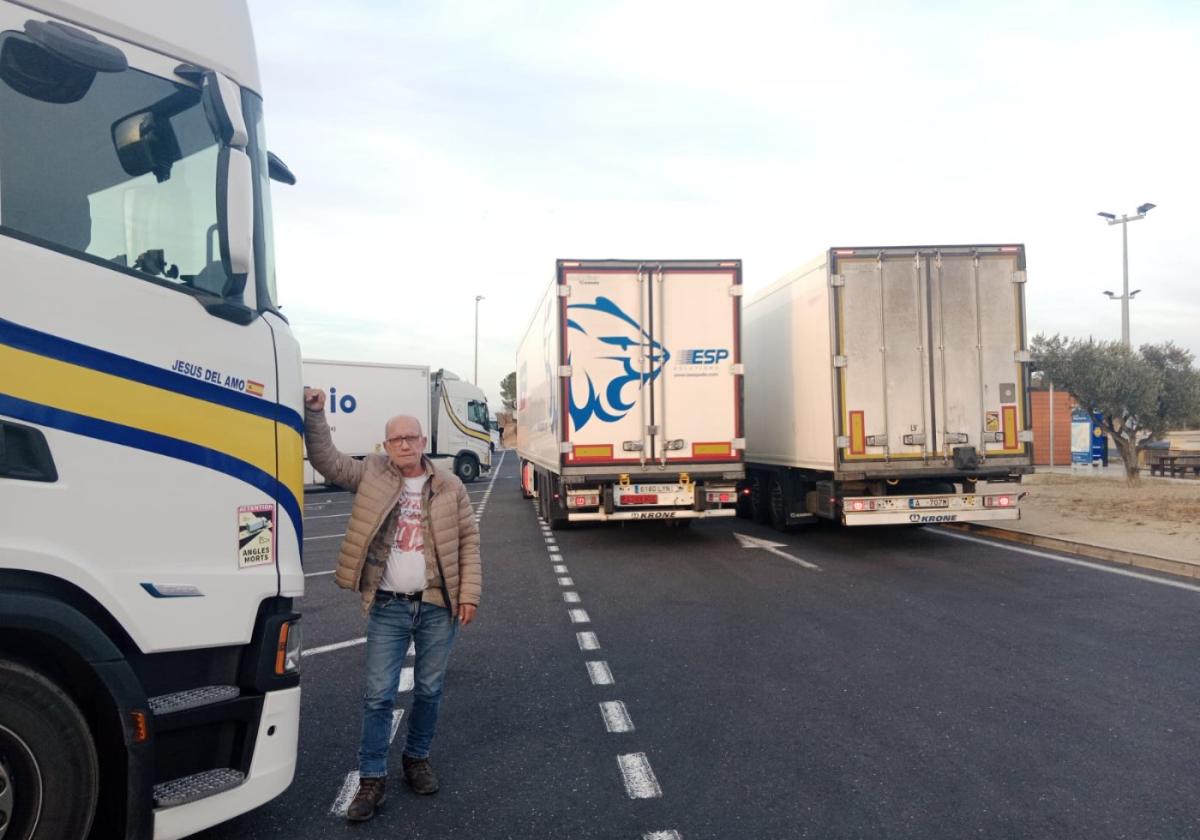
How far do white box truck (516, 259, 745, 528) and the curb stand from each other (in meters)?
3.94

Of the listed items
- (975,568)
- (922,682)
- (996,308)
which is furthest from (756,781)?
(996,308)

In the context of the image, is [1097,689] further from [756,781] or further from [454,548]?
[454,548]

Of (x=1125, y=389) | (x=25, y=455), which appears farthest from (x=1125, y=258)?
(x=25, y=455)

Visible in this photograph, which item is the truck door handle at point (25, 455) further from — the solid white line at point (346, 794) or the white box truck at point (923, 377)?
the white box truck at point (923, 377)

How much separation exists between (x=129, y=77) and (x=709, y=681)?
4564mm

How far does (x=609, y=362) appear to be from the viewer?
11.8 m

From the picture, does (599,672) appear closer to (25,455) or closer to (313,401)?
(313,401)

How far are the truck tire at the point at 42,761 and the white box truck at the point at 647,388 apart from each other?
9033 millimetres

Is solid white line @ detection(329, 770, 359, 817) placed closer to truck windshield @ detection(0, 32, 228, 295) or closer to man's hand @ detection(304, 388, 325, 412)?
man's hand @ detection(304, 388, 325, 412)

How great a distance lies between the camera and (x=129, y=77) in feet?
10.3

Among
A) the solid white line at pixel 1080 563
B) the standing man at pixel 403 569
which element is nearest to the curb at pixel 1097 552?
the solid white line at pixel 1080 563

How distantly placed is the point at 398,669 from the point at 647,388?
A: 8.15 metres

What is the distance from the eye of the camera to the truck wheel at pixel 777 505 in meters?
13.5

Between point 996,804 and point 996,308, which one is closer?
point 996,804
